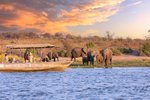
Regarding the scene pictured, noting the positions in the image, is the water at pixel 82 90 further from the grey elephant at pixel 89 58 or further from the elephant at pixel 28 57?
the grey elephant at pixel 89 58

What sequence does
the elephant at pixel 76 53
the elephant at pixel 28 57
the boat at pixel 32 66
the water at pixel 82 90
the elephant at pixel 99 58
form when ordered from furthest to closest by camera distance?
the elephant at pixel 76 53 < the elephant at pixel 99 58 < the elephant at pixel 28 57 < the boat at pixel 32 66 < the water at pixel 82 90

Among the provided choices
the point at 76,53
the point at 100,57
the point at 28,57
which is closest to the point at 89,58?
the point at 100,57

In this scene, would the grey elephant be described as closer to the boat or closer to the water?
the boat

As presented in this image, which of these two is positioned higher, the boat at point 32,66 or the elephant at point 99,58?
the elephant at point 99,58

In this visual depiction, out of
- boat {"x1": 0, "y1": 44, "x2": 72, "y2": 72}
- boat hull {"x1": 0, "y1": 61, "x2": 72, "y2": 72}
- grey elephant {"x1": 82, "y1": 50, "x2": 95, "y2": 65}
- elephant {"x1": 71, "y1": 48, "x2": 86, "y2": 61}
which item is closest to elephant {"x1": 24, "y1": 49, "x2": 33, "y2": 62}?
boat {"x1": 0, "y1": 44, "x2": 72, "y2": 72}

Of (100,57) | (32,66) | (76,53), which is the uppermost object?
(76,53)

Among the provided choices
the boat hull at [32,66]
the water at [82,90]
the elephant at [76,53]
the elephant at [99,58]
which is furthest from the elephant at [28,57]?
the elephant at [76,53]

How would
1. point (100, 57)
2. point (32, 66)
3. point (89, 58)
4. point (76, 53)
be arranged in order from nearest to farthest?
point (32, 66), point (89, 58), point (100, 57), point (76, 53)

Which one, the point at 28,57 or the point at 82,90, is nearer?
the point at 82,90

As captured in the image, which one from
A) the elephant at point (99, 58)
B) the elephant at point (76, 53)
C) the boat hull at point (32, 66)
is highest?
the elephant at point (76, 53)

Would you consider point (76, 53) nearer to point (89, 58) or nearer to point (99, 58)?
point (99, 58)

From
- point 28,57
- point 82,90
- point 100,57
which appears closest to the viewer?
point 82,90

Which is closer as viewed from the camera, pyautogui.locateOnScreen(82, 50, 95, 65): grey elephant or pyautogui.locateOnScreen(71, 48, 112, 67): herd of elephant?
pyautogui.locateOnScreen(82, 50, 95, 65): grey elephant

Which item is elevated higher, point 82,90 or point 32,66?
point 32,66
